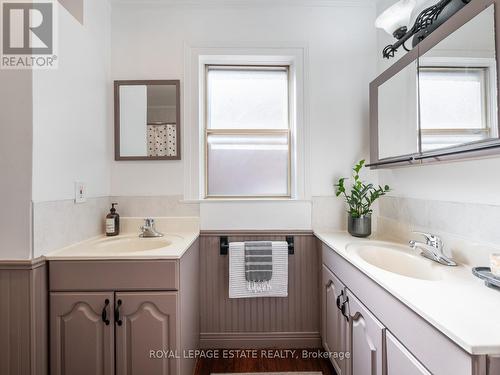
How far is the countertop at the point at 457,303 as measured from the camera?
1.84 ft

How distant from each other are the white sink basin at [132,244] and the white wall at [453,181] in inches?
60.7

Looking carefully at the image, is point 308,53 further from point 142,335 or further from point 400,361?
point 142,335

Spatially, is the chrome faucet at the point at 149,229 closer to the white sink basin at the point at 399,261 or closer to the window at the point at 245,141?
the window at the point at 245,141

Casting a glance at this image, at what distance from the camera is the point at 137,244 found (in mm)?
1598

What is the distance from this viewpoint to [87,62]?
154 centimetres

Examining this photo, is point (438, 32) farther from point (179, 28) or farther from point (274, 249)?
point (179, 28)

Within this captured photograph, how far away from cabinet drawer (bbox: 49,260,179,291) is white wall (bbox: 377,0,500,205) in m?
1.42

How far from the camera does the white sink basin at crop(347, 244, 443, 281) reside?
1114 millimetres

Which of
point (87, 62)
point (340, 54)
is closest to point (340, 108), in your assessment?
point (340, 54)

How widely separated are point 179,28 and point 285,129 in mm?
1098

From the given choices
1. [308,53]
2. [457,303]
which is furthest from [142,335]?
[308,53]

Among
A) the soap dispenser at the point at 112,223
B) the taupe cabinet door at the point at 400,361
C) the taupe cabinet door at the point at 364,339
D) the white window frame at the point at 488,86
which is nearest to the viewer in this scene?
the taupe cabinet door at the point at 400,361

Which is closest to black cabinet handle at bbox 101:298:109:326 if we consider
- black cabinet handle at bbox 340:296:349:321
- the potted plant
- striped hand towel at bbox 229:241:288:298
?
striped hand towel at bbox 229:241:288:298

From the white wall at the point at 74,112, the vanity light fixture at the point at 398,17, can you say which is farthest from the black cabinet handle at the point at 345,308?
the white wall at the point at 74,112
